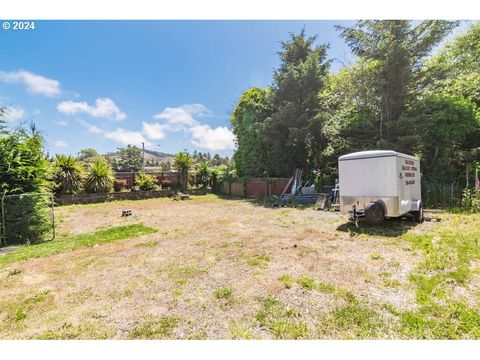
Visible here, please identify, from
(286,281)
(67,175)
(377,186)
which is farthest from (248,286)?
(67,175)

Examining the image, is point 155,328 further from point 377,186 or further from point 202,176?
point 202,176

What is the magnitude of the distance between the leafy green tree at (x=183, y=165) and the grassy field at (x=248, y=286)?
12766 mm

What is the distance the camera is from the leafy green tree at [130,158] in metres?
46.8

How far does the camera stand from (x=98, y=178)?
609 inches

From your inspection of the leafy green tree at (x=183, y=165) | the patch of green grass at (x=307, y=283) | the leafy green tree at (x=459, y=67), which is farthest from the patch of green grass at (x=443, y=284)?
the leafy green tree at (x=183, y=165)

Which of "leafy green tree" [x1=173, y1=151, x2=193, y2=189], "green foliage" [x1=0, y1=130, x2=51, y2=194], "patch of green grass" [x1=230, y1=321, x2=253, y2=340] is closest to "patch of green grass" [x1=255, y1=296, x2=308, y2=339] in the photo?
"patch of green grass" [x1=230, y1=321, x2=253, y2=340]

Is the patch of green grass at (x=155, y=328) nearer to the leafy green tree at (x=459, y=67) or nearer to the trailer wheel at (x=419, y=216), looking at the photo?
the trailer wheel at (x=419, y=216)

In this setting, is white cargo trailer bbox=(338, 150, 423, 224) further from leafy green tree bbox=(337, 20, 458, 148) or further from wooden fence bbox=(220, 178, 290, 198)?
wooden fence bbox=(220, 178, 290, 198)

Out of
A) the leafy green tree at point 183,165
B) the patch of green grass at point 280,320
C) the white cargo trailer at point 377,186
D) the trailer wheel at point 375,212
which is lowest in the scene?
the patch of green grass at point 280,320

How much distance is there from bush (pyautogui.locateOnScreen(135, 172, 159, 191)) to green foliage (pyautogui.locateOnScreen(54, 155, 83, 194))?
3.82m
